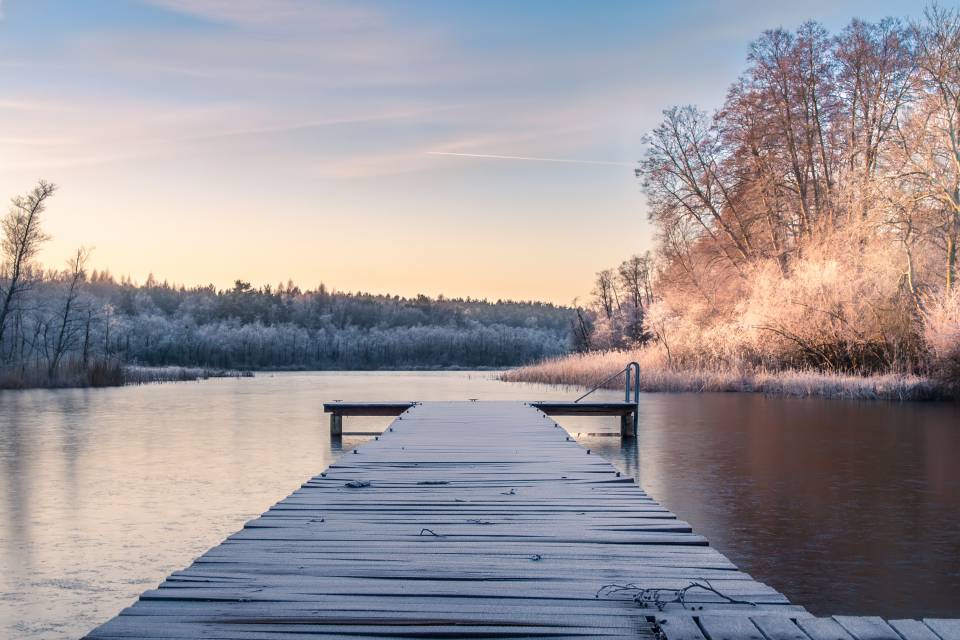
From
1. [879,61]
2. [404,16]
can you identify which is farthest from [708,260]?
[404,16]

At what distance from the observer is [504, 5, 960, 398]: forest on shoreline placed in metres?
20.8

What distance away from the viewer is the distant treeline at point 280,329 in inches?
1918

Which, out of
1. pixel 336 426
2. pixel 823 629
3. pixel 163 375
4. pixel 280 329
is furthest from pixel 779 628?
pixel 280 329

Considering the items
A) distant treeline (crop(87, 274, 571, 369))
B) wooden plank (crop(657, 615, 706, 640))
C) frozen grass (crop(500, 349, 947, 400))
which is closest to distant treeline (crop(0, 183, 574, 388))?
distant treeline (crop(87, 274, 571, 369))

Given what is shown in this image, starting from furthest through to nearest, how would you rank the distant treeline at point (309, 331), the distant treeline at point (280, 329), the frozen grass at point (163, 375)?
the distant treeline at point (309, 331) < the distant treeline at point (280, 329) < the frozen grass at point (163, 375)

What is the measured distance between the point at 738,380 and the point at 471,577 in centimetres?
2145

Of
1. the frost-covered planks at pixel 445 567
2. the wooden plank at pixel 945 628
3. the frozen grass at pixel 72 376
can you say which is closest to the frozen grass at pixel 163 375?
the frozen grass at pixel 72 376

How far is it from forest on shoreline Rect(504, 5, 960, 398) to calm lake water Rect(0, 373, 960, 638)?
3.68m

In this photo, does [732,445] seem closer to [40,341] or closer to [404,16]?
[404,16]

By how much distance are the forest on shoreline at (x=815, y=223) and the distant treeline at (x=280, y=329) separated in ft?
77.8

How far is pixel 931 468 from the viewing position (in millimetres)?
10297

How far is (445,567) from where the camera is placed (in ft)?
12.2

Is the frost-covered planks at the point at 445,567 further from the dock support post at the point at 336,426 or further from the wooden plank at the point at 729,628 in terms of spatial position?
the dock support post at the point at 336,426

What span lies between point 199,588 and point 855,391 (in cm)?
1998
